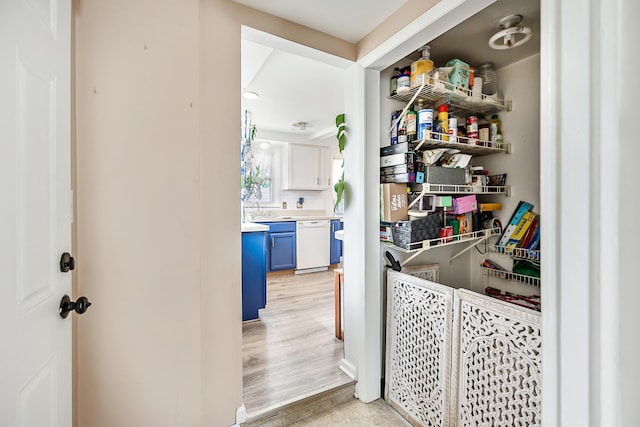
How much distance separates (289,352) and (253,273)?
0.77 metres

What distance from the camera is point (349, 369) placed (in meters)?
1.83

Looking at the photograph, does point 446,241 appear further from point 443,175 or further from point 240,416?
point 240,416

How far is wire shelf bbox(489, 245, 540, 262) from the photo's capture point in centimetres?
172

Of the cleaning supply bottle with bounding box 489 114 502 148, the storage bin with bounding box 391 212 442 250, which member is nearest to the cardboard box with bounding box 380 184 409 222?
the storage bin with bounding box 391 212 442 250

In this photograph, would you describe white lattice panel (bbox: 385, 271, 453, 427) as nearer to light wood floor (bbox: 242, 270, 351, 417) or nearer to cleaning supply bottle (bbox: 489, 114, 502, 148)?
light wood floor (bbox: 242, 270, 351, 417)

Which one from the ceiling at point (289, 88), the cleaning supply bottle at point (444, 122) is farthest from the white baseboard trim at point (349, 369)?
the ceiling at point (289, 88)

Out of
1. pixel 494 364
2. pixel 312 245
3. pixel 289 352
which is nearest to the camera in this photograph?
pixel 494 364

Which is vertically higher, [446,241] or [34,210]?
[34,210]

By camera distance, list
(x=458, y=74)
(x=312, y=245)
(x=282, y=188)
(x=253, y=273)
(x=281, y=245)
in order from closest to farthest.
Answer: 1. (x=458, y=74)
2. (x=253, y=273)
3. (x=281, y=245)
4. (x=312, y=245)
5. (x=282, y=188)

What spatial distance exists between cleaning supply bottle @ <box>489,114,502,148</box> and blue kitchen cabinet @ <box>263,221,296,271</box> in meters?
3.00

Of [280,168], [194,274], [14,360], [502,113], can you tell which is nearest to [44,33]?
[14,360]

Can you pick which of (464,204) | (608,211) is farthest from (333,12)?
(608,211)

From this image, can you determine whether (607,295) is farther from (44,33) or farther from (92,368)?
(92,368)

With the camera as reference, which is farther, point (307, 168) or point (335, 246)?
point (307, 168)
